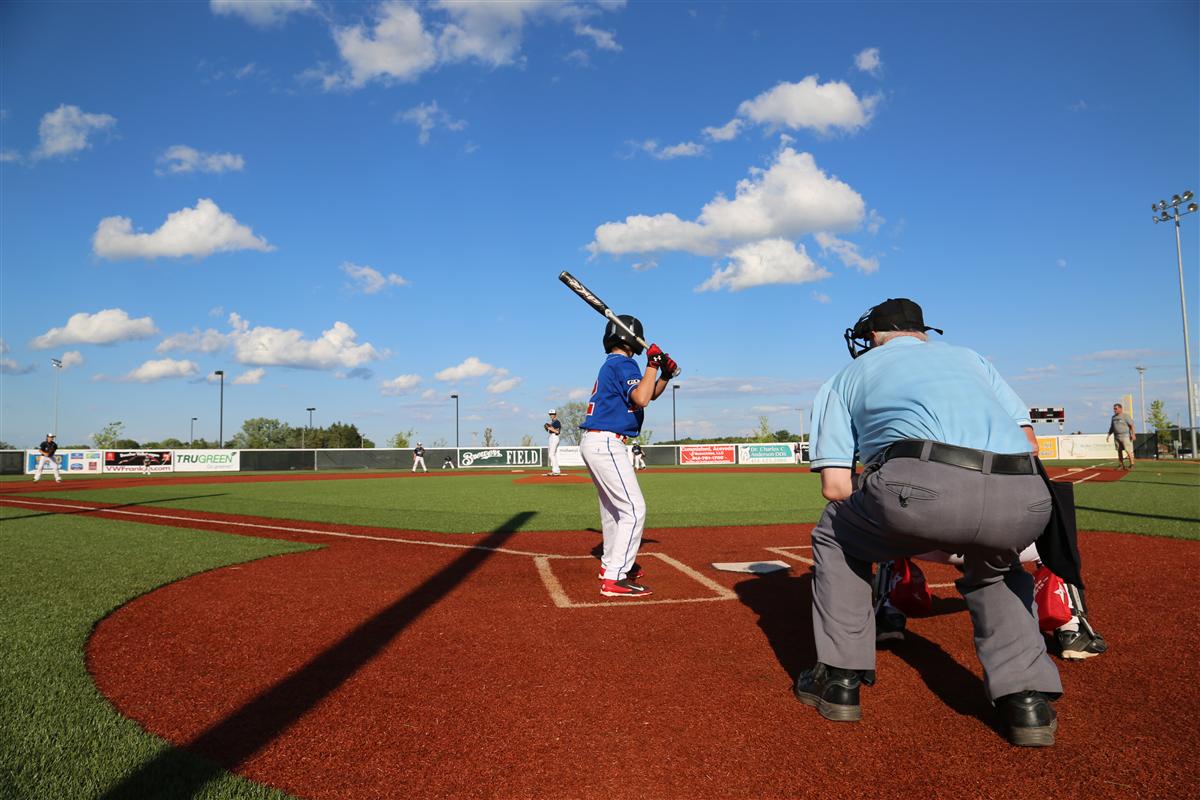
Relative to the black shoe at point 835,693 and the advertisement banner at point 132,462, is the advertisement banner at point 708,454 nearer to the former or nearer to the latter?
the advertisement banner at point 132,462

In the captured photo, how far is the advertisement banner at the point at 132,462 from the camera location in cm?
4019

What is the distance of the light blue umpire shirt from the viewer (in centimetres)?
277

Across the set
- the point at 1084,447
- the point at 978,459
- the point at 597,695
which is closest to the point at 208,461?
the point at 597,695

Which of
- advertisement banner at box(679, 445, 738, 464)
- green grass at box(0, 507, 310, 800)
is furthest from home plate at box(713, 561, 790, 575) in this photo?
advertisement banner at box(679, 445, 738, 464)

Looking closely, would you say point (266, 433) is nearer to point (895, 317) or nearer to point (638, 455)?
point (638, 455)

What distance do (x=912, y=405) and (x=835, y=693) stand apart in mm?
1307

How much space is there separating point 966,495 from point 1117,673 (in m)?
1.89

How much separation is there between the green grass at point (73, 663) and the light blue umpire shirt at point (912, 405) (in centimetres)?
263

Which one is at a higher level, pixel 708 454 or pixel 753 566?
pixel 708 454

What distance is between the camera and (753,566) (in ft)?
22.2

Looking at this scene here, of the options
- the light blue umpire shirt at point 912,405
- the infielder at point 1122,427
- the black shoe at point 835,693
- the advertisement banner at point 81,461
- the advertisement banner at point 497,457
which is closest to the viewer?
the light blue umpire shirt at point 912,405

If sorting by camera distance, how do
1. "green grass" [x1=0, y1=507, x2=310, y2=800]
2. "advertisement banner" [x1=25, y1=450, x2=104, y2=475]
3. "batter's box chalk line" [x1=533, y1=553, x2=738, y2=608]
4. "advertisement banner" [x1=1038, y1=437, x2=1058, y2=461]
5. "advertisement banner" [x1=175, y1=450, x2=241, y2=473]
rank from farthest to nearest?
"advertisement banner" [x1=1038, y1=437, x2=1058, y2=461] → "advertisement banner" [x1=175, y1=450, x2=241, y2=473] → "advertisement banner" [x1=25, y1=450, x2=104, y2=475] → "batter's box chalk line" [x1=533, y1=553, x2=738, y2=608] → "green grass" [x1=0, y1=507, x2=310, y2=800]

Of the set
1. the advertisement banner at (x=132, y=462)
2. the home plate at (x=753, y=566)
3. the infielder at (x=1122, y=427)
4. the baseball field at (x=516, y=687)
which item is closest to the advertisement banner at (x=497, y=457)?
the advertisement banner at (x=132, y=462)

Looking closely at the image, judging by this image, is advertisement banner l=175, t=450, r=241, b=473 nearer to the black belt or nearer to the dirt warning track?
the dirt warning track
